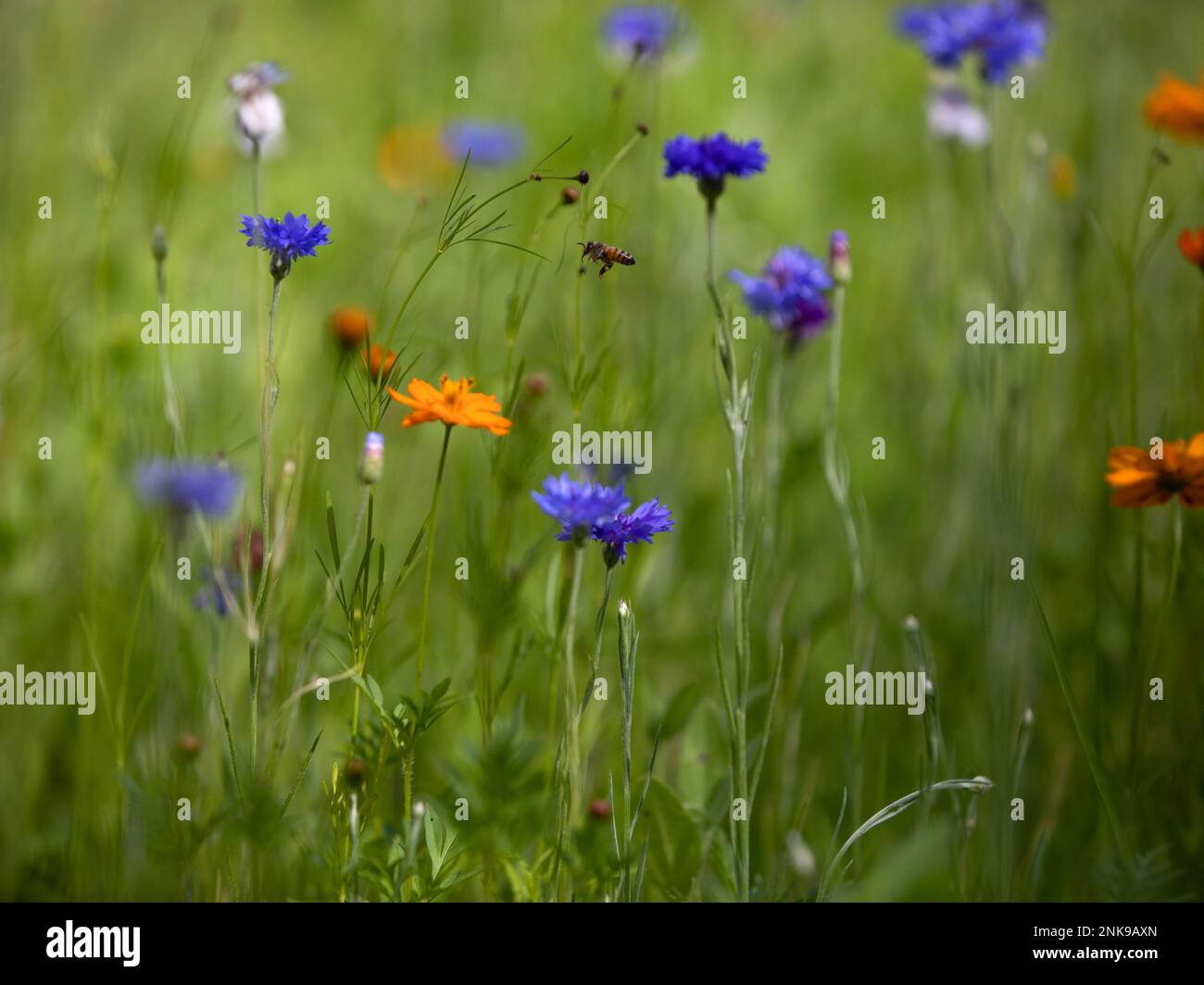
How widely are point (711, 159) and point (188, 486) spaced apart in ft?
2.15

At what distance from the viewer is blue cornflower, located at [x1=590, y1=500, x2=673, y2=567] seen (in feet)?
3.23

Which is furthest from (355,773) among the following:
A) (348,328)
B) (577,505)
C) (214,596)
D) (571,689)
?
(348,328)

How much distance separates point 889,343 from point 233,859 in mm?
1635

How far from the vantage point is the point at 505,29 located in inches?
127

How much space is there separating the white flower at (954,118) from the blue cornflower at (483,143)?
0.94 meters

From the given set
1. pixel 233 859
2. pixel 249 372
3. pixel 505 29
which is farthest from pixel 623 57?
pixel 233 859

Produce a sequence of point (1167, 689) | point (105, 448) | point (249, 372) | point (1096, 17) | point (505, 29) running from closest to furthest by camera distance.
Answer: point (1167, 689) → point (105, 448) → point (249, 372) → point (1096, 17) → point (505, 29)

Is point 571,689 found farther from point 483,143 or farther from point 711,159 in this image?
point 483,143

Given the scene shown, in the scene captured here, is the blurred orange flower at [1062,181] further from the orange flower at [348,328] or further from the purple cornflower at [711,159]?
the orange flower at [348,328]

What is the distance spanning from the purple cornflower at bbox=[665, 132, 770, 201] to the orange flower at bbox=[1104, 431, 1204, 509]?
0.49 m

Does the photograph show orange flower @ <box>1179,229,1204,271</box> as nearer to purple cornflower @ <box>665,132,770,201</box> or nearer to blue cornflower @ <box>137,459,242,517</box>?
purple cornflower @ <box>665,132,770,201</box>

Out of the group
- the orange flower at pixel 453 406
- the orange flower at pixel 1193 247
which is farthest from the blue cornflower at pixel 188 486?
the orange flower at pixel 1193 247
